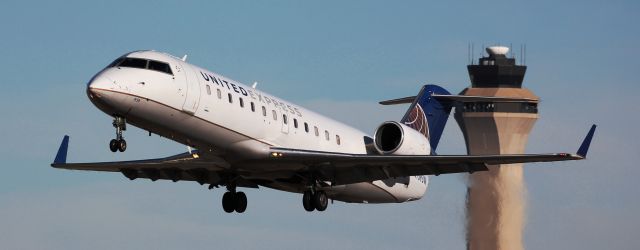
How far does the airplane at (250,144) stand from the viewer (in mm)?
30734

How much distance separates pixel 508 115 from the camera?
123375mm

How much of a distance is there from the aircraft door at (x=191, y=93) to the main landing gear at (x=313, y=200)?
4892 millimetres

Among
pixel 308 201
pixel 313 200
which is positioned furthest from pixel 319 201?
pixel 308 201

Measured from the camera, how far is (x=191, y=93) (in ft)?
102

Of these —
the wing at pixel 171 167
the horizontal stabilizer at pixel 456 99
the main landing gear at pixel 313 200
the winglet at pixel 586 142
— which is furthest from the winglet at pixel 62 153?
the winglet at pixel 586 142

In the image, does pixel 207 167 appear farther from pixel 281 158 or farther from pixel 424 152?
pixel 424 152

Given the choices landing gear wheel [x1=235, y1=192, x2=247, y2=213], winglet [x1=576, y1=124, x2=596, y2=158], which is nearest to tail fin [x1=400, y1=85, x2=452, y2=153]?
landing gear wheel [x1=235, y1=192, x2=247, y2=213]

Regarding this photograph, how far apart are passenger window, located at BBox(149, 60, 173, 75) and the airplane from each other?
3cm

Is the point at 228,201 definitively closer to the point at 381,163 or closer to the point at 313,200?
the point at 313,200

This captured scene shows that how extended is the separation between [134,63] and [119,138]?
178 cm

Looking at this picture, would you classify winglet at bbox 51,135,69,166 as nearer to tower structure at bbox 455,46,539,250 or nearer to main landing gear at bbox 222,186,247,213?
main landing gear at bbox 222,186,247,213

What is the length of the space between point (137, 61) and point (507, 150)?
91829mm

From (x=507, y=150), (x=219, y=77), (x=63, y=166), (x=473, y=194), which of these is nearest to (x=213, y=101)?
(x=219, y=77)

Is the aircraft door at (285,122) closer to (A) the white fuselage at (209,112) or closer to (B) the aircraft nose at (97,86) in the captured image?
(A) the white fuselage at (209,112)
